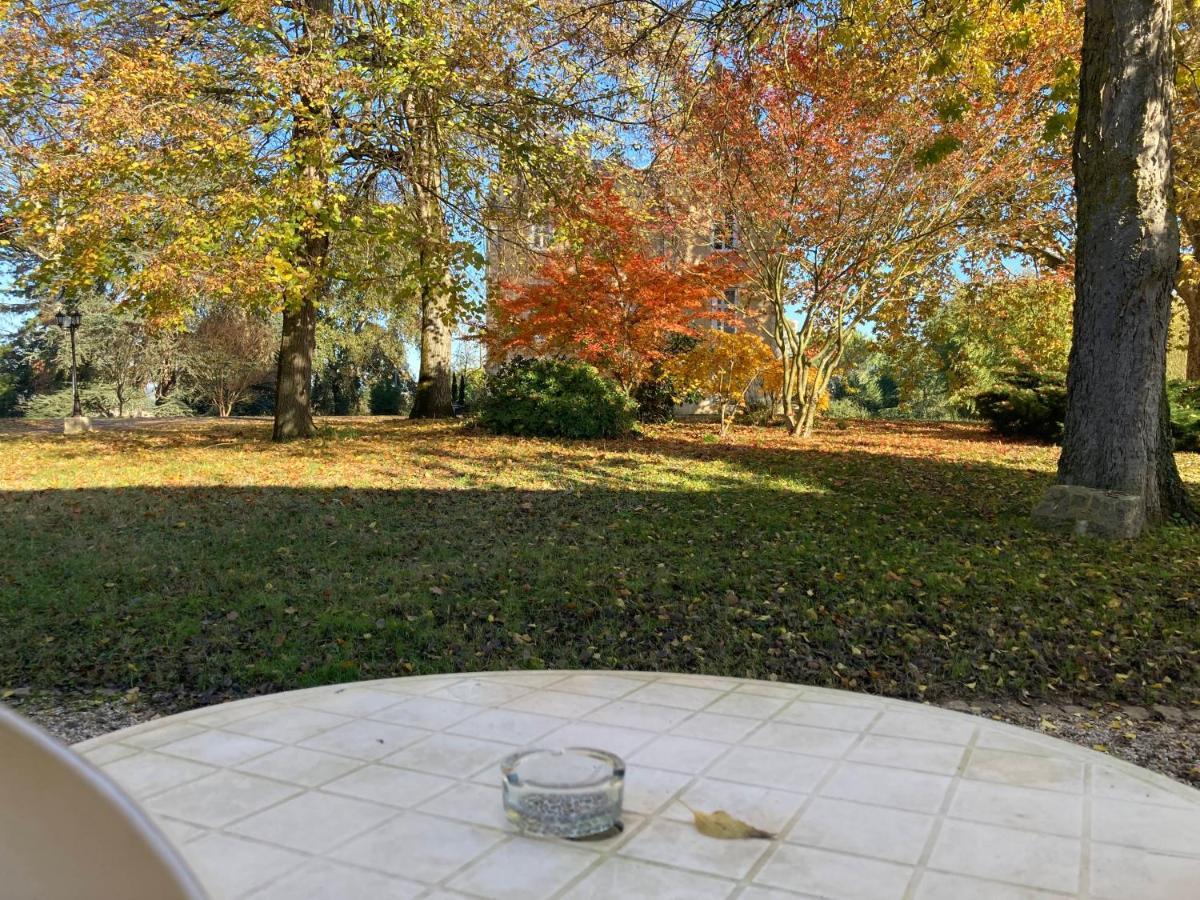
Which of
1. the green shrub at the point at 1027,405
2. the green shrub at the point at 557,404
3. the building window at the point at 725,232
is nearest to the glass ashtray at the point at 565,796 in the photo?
the green shrub at the point at 557,404

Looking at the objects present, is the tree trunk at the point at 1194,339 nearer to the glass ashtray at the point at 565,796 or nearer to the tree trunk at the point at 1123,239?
the tree trunk at the point at 1123,239

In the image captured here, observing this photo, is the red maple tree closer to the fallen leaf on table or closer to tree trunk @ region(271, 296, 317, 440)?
tree trunk @ region(271, 296, 317, 440)

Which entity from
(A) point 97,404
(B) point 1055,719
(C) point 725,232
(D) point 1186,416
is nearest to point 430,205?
(C) point 725,232

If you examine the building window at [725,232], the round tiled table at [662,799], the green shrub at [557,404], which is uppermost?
the building window at [725,232]

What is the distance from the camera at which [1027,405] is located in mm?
12609

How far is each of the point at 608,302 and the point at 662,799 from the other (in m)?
11.2

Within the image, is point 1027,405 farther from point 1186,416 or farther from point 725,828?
point 725,828

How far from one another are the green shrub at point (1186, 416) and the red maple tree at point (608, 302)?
632cm

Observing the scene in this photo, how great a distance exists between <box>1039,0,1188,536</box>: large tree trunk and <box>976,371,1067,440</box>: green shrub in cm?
680

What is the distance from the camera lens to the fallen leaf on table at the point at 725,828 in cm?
112

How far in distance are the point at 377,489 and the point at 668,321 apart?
18.6 ft

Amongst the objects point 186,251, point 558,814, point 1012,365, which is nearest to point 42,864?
point 558,814

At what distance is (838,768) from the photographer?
1.38 m

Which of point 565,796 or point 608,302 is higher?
point 608,302
